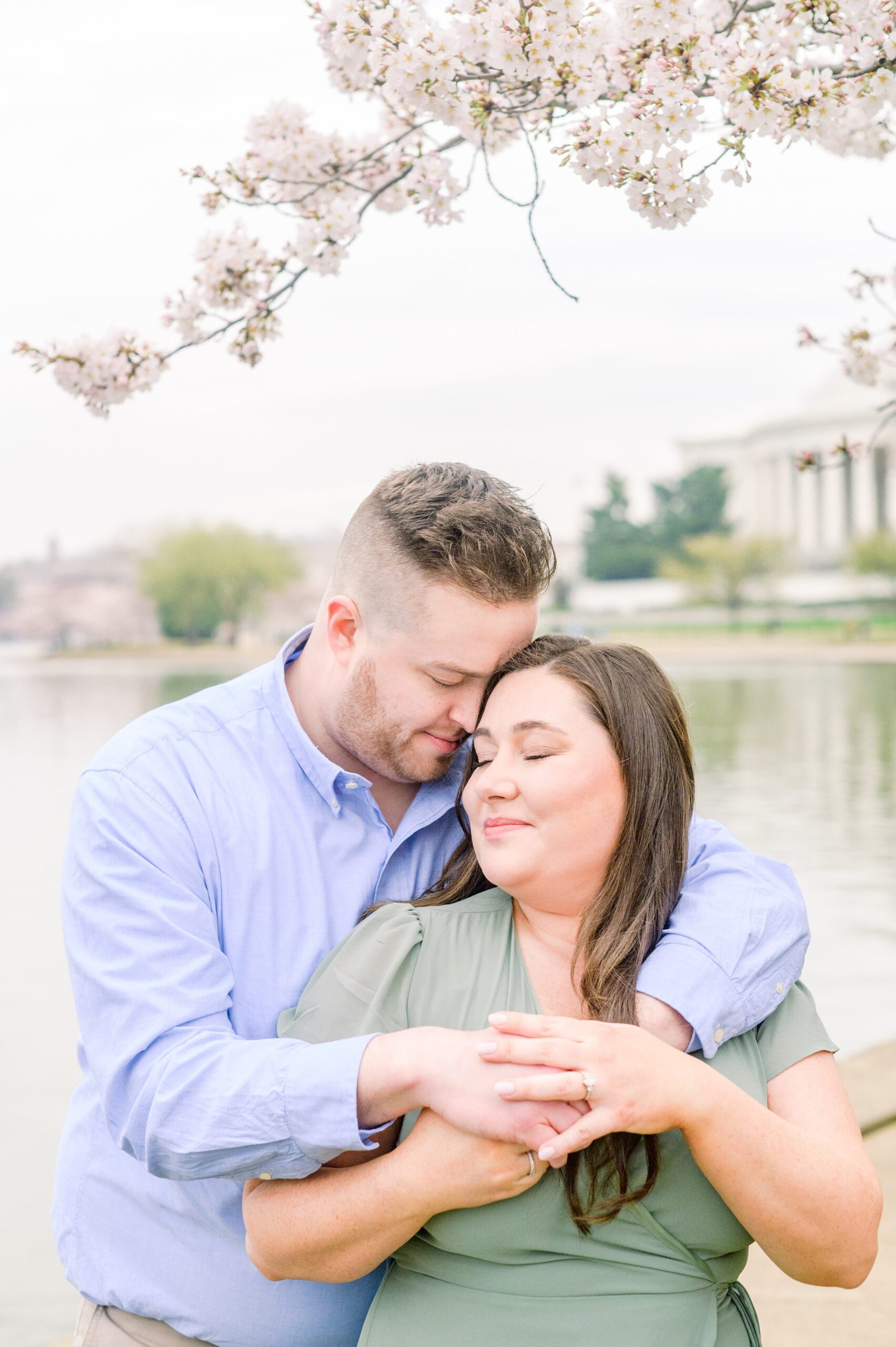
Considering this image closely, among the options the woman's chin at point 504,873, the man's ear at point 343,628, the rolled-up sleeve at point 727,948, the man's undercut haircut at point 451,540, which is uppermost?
the man's undercut haircut at point 451,540

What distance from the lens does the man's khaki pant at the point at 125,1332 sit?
Result: 80.8 inches

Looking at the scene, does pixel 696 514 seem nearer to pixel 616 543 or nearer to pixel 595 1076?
pixel 616 543

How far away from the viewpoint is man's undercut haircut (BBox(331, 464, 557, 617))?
215cm

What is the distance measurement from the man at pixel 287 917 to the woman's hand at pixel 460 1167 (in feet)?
0.16

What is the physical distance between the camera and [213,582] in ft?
247

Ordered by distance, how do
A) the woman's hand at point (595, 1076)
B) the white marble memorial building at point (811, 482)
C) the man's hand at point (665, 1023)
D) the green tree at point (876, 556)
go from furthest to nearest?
the white marble memorial building at point (811, 482) < the green tree at point (876, 556) < the man's hand at point (665, 1023) < the woman's hand at point (595, 1076)

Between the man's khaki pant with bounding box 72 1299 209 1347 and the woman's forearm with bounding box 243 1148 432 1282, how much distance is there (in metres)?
0.32

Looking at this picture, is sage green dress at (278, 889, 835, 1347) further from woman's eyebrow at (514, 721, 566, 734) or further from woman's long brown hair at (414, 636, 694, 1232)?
woman's eyebrow at (514, 721, 566, 734)

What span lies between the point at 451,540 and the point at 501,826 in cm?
48

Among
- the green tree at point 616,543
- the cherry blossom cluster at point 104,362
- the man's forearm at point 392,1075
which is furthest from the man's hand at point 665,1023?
the green tree at point 616,543

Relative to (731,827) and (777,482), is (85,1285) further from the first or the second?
(777,482)

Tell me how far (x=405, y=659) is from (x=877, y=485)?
63.5 metres

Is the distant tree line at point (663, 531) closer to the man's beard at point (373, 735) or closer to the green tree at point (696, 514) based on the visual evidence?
the green tree at point (696, 514)

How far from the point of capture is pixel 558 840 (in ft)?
6.48
